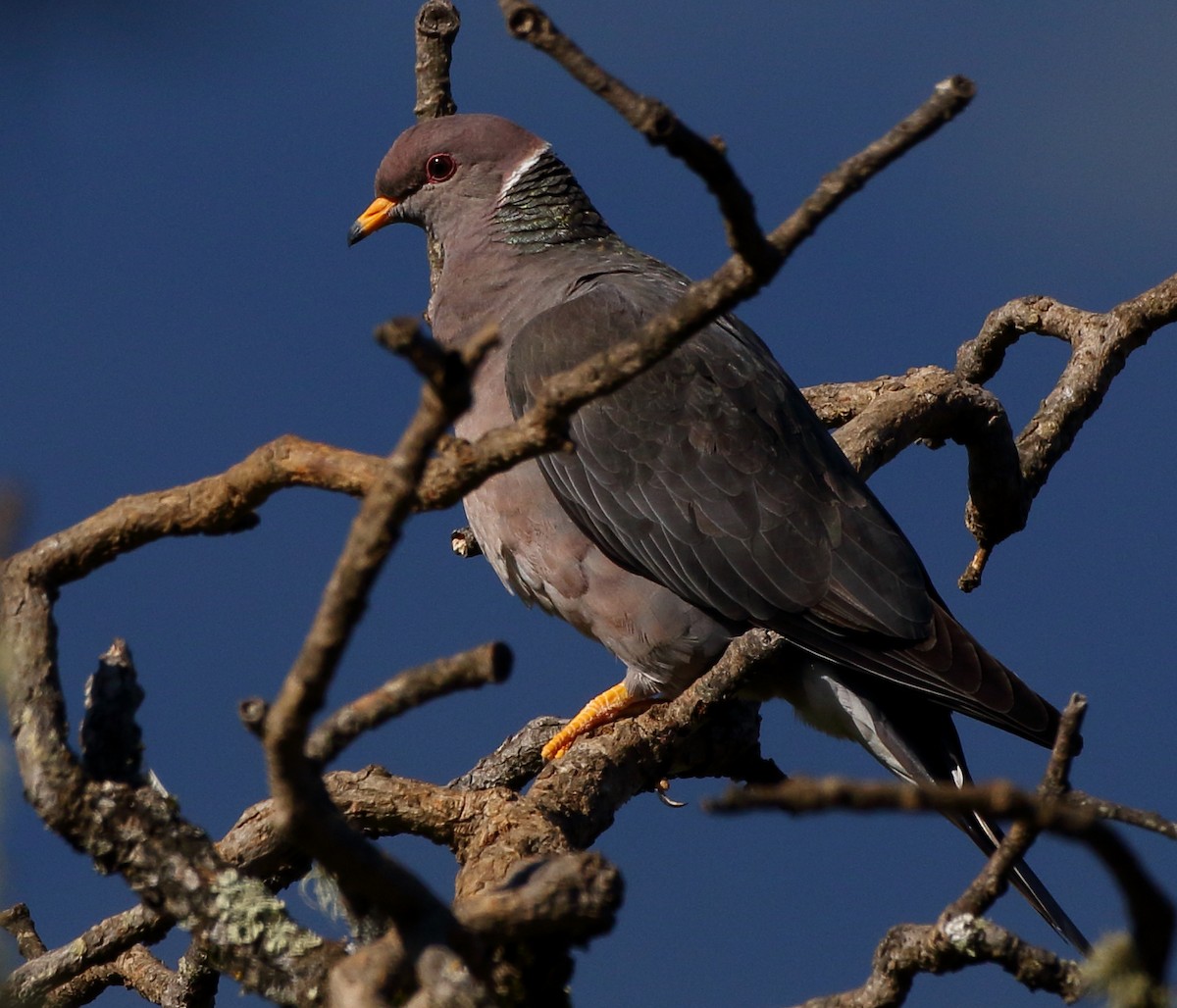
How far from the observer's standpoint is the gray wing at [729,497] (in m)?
4.43

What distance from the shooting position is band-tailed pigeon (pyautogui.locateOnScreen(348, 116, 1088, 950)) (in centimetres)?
440

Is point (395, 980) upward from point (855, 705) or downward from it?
downward

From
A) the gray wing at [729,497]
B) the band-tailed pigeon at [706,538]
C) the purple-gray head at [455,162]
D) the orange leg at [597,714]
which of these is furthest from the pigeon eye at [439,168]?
the orange leg at [597,714]

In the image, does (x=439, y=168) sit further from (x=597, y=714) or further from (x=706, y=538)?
(x=597, y=714)

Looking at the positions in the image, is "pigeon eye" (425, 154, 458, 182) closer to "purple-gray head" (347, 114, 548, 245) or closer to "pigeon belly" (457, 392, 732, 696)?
"purple-gray head" (347, 114, 548, 245)

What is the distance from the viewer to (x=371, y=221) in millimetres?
5891

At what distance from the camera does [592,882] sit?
1962 millimetres

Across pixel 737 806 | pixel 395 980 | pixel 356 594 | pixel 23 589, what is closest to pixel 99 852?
pixel 23 589

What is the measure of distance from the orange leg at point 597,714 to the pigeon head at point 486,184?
178 cm

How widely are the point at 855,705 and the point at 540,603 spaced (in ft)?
3.46

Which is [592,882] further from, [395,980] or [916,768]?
[916,768]

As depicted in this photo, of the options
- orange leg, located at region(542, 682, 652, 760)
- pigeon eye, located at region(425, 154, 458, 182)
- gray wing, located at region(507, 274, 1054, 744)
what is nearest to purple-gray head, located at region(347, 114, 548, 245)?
pigeon eye, located at region(425, 154, 458, 182)

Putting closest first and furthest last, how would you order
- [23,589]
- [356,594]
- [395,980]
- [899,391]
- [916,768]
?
[356,594]
[395,980]
[23,589]
[916,768]
[899,391]

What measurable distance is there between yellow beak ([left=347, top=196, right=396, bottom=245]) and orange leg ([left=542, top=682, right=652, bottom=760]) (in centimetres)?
224
